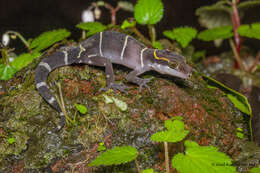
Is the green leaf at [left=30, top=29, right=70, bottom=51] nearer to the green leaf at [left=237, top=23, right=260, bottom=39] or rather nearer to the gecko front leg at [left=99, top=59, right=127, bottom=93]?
the gecko front leg at [left=99, top=59, right=127, bottom=93]

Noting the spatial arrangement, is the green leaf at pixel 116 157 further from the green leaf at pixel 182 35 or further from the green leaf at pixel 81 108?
the green leaf at pixel 182 35

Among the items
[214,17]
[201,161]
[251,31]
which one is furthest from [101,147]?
[214,17]

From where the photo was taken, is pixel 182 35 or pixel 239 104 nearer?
pixel 239 104

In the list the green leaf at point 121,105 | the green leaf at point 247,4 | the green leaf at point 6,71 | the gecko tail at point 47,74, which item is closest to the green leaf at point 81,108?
the gecko tail at point 47,74

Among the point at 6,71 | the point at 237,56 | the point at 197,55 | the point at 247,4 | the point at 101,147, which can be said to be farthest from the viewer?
the point at 197,55

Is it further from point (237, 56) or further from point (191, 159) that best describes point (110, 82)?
point (237, 56)
